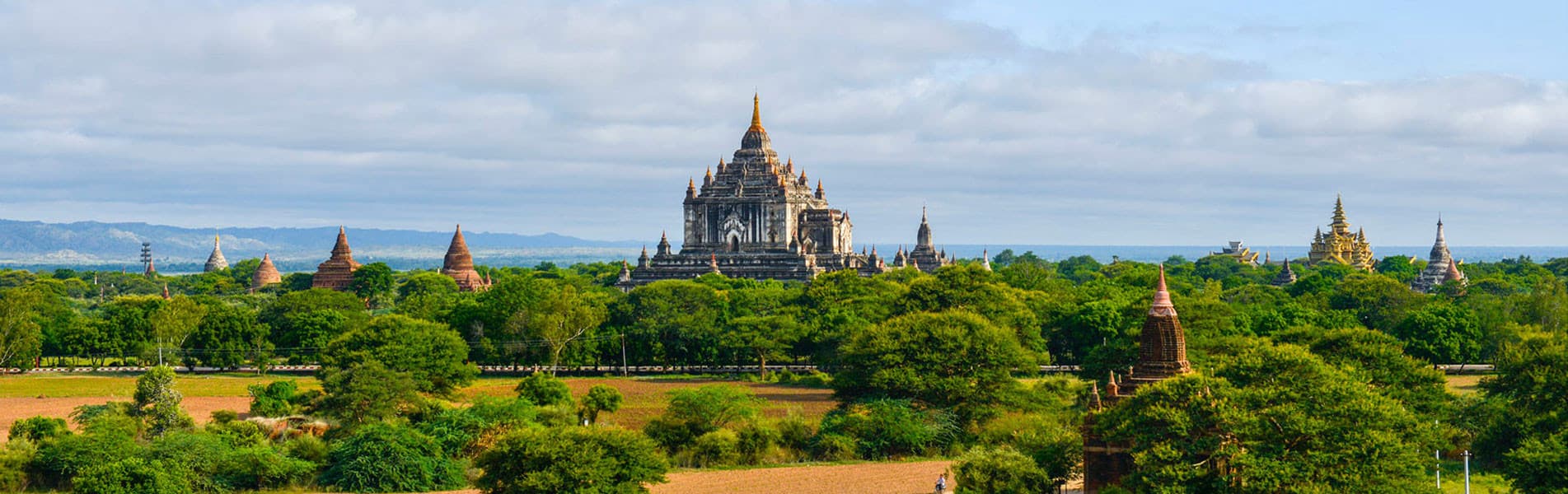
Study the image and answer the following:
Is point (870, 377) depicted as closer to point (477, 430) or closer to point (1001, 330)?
point (1001, 330)

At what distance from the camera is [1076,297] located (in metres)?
103

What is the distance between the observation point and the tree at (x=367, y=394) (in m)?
63.6

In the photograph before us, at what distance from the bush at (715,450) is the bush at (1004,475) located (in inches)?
496

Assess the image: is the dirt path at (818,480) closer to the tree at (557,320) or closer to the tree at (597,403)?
the tree at (597,403)

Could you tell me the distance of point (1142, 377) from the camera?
147ft

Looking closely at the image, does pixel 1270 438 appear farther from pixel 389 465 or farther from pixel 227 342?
pixel 227 342

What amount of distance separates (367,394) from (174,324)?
1428 inches

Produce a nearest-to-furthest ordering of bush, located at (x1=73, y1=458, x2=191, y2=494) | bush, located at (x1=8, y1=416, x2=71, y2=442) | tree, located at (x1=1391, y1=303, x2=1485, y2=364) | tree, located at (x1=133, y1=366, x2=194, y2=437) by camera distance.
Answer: bush, located at (x1=73, y1=458, x2=191, y2=494) → bush, located at (x1=8, y1=416, x2=71, y2=442) → tree, located at (x1=133, y1=366, x2=194, y2=437) → tree, located at (x1=1391, y1=303, x2=1485, y2=364)

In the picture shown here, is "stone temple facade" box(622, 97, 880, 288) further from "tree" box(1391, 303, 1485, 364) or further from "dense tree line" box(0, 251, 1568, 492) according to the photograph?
"tree" box(1391, 303, 1485, 364)

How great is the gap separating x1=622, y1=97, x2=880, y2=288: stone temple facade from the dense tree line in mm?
15328

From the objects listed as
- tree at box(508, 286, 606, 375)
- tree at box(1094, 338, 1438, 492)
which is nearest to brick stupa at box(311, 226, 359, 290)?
tree at box(508, 286, 606, 375)

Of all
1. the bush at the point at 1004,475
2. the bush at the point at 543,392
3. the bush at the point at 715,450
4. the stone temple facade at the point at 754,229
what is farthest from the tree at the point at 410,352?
the stone temple facade at the point at 754,229

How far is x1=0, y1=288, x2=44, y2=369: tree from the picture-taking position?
298 ft

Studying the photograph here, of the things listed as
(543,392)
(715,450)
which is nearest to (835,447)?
→ (715,450)
